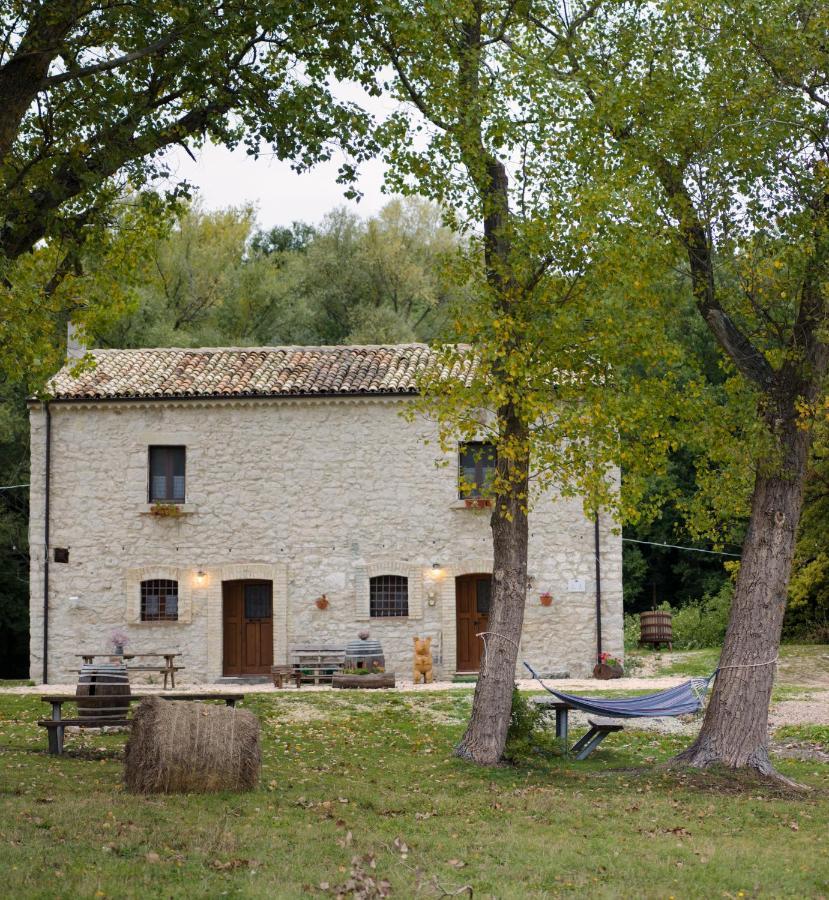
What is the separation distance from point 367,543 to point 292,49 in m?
12.2

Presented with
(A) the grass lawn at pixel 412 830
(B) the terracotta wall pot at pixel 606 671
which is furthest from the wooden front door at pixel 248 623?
(A) the grass lawn at pixel 412 830

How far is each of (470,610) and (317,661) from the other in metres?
3.03

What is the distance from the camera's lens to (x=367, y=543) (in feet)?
70.0

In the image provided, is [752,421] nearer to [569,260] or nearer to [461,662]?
[569,260]

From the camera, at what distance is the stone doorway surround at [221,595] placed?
21.2 metres

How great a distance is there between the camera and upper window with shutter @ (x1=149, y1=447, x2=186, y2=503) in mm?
21641

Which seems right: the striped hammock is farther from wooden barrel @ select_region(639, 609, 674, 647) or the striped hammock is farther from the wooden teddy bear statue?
wooden barrel @ select_region(639, 609, 674, 647)

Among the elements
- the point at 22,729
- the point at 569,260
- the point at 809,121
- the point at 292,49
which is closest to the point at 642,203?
the point at 569,260

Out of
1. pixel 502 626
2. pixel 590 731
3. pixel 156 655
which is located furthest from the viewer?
pixel 156 655

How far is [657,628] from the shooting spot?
85.5 ft

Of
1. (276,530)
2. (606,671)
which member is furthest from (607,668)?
(276,530)

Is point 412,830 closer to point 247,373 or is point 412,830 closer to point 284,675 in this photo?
point 284,675

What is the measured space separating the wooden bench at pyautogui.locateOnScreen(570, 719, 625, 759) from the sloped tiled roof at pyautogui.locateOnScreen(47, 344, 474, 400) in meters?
9.36

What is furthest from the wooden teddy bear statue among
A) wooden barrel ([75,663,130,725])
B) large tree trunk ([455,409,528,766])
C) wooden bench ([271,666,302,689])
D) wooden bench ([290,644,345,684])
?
large tree trunk ([455,409,528,766])
